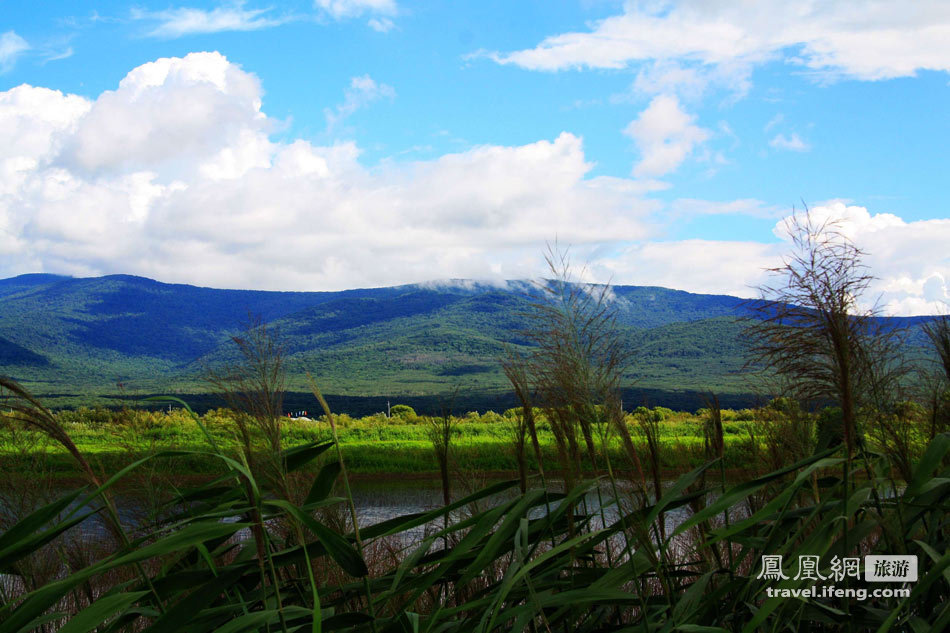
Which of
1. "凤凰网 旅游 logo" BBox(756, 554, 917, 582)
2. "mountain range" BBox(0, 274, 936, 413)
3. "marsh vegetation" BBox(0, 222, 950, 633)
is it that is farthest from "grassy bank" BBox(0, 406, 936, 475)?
"mountain range" BBox(0, 274, 936, 413)

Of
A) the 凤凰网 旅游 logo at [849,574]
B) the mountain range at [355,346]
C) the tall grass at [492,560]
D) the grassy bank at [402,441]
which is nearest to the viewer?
the tall grass at [492,560]

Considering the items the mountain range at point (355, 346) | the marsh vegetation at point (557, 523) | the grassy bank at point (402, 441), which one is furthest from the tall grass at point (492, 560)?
the mountain range at point (355, 346)

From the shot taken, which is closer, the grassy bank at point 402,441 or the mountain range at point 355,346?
the grassy bank at point 402,441

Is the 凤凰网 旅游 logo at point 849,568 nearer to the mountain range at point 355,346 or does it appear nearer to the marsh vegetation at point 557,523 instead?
the marsh vegetation at point 557,523

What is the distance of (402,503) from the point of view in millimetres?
15180

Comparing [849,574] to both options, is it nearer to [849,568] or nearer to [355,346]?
[849,568]

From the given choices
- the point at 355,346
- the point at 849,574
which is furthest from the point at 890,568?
the point at 355,346

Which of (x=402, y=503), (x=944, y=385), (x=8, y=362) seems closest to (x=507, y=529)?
(x=944, y=385)

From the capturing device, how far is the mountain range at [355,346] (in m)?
86.2

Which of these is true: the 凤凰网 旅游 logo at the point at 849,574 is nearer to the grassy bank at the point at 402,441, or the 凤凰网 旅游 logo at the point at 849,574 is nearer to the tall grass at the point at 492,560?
the tall grass at the point at 492,560

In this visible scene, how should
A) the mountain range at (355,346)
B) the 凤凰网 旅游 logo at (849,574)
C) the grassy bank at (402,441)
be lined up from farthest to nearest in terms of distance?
the mountain range at (355,346) → the grassy bank at (402,441) → the 凤凰网 旅游 logo at (849,574)

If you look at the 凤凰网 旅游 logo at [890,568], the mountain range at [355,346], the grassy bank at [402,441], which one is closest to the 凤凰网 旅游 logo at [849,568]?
the 凤凰网 旅游 logo at [890,568]

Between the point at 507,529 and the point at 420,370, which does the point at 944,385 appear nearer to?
the point at 507,529

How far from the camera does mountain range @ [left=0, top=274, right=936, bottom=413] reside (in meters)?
86.2
